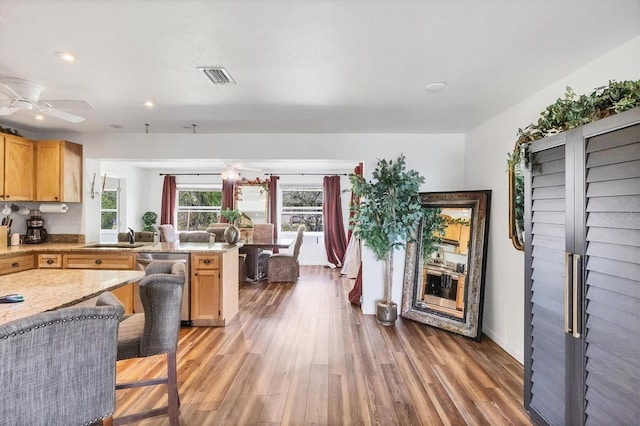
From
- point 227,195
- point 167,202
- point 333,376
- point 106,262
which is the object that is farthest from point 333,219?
point 333,376

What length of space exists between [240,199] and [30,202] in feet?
13.7

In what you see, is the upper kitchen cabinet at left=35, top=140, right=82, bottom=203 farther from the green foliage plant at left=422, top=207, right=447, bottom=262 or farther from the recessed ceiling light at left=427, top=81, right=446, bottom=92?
the green foliage plant at left=422, top=207, right=447, bottom=262

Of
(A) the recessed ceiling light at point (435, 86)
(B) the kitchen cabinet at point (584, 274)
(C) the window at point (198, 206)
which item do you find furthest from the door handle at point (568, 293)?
(C) the window at point (198, 206)

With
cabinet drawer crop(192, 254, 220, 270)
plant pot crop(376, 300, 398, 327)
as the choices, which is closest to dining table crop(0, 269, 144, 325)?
cabinet drawer crop(192, 254, 220, 270)

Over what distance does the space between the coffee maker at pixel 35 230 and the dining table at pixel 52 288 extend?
2.60 m

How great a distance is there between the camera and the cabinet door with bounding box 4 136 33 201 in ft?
12.6

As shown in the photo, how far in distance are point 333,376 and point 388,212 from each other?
2016 mm

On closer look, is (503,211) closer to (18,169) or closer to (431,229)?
(431,229)

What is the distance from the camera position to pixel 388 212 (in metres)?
A: 3.93

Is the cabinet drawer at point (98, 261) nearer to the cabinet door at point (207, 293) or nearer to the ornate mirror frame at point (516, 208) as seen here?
the cabinet door at point (207, 293)

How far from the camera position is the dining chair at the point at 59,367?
102cm

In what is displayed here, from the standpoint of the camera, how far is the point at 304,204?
8.13 m

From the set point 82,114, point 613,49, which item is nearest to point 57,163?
point 82,114

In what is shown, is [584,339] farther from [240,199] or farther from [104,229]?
[104,229]
